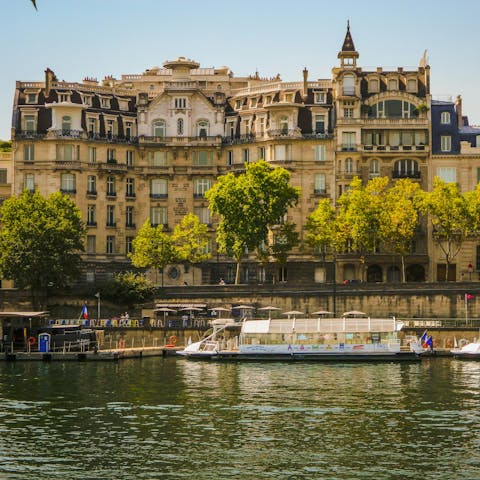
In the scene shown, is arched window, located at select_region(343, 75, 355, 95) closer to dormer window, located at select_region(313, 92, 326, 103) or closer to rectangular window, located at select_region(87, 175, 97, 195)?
dormer window, located at select_region(313, 92, 326, 103)

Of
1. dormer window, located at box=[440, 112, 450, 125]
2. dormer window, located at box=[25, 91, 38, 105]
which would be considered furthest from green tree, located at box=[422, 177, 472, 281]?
dormer window, located at box=[25, 91, 38, 105]

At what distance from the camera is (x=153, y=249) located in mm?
134875

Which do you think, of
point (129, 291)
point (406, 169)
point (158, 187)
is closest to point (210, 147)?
point (158, 187)

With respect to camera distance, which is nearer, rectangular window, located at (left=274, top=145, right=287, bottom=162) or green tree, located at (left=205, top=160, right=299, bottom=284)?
green tree, located at (left=205, top=160, right=299, bottom=284)

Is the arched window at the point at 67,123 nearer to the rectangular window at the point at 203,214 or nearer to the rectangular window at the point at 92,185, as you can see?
the rectangular window at the point at 92,185

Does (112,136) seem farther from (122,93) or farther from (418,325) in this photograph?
(418,325)

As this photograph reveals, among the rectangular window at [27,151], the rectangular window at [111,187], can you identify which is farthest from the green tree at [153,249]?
the rectangular window at [27,151]

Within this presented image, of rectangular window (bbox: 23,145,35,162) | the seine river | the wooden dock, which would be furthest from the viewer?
rectangular window (bbox: 23,145,35,162)

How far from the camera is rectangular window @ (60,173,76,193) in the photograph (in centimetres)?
14170

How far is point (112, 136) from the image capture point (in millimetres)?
145625

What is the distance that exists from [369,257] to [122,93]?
34944mm

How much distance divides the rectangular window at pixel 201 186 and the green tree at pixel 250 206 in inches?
511

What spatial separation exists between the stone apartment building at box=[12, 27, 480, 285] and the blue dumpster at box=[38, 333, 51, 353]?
29.8 metres

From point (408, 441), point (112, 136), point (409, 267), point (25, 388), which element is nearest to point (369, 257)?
point (409, 267)
